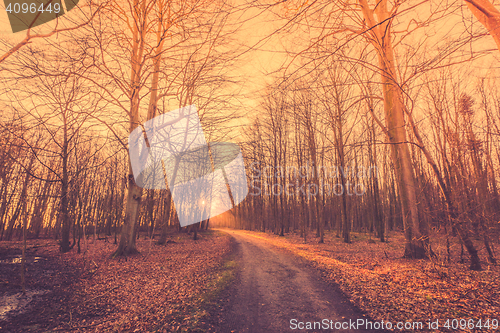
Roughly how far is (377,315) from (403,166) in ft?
21.8

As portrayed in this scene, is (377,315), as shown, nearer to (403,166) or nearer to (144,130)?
(403,166)

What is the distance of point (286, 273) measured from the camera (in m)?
6.81

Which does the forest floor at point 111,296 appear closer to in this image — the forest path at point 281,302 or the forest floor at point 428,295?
the forest path at point 281,302

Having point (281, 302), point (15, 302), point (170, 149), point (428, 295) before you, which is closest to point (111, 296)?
point (15, 302)

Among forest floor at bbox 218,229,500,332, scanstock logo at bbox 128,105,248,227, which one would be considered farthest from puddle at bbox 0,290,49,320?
forest floor at bbox 218,229,500,332

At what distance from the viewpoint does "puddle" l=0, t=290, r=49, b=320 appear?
4273mm

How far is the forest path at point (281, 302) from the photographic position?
3.73m


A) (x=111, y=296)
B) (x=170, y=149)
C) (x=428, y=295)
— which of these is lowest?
(x=111, y=296)

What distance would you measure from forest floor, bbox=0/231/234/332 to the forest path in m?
0.54

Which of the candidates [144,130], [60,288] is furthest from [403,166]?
[60,288]

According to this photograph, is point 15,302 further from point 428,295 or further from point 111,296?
point 428,295

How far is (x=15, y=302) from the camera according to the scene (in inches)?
187

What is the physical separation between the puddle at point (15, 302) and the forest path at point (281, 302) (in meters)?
4.44

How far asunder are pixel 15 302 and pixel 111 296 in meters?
2.05
